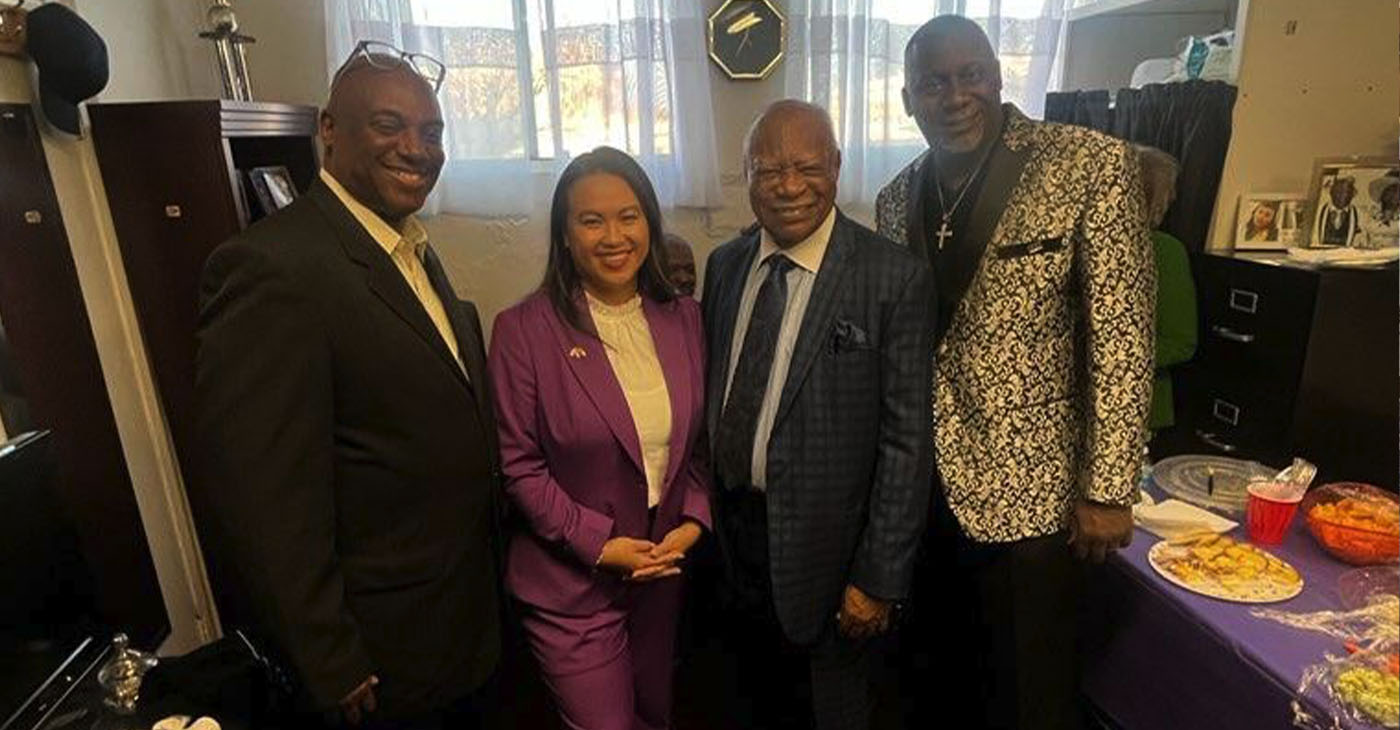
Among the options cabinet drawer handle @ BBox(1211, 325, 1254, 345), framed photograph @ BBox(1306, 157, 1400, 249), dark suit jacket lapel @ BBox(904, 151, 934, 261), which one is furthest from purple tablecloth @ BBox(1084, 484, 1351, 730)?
dark suit jacket lapel @ BBox(904, 151, 934, 261)

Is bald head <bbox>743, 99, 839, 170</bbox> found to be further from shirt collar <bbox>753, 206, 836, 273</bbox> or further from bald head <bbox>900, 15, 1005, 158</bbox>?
bald head <bbox>900, 15, 1005, 158</bbox>

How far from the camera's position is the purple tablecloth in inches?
45.4

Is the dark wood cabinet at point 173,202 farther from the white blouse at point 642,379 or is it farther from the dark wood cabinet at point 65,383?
the white blouse at point 642,379

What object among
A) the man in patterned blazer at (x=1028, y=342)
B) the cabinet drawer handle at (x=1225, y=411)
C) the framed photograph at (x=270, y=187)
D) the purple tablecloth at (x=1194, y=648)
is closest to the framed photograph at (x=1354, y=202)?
the cabinet drawer handle at (x=1225, y=411)

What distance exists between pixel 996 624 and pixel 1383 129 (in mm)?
1316

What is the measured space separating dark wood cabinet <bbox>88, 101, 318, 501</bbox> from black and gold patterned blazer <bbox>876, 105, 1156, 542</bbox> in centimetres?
170

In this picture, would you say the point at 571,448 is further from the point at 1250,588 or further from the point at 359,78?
the point at 1250,588

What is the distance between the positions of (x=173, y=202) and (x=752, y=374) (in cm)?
158

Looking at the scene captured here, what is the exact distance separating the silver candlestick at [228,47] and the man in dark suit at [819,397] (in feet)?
5.65

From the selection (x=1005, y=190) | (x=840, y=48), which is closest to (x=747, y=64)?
(x=840, y=48)

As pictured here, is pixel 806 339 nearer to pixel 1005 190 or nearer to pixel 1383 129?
pixel 1005 190

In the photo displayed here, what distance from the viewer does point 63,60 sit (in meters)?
1.59

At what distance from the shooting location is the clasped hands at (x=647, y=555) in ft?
4.16

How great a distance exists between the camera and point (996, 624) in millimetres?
1441
